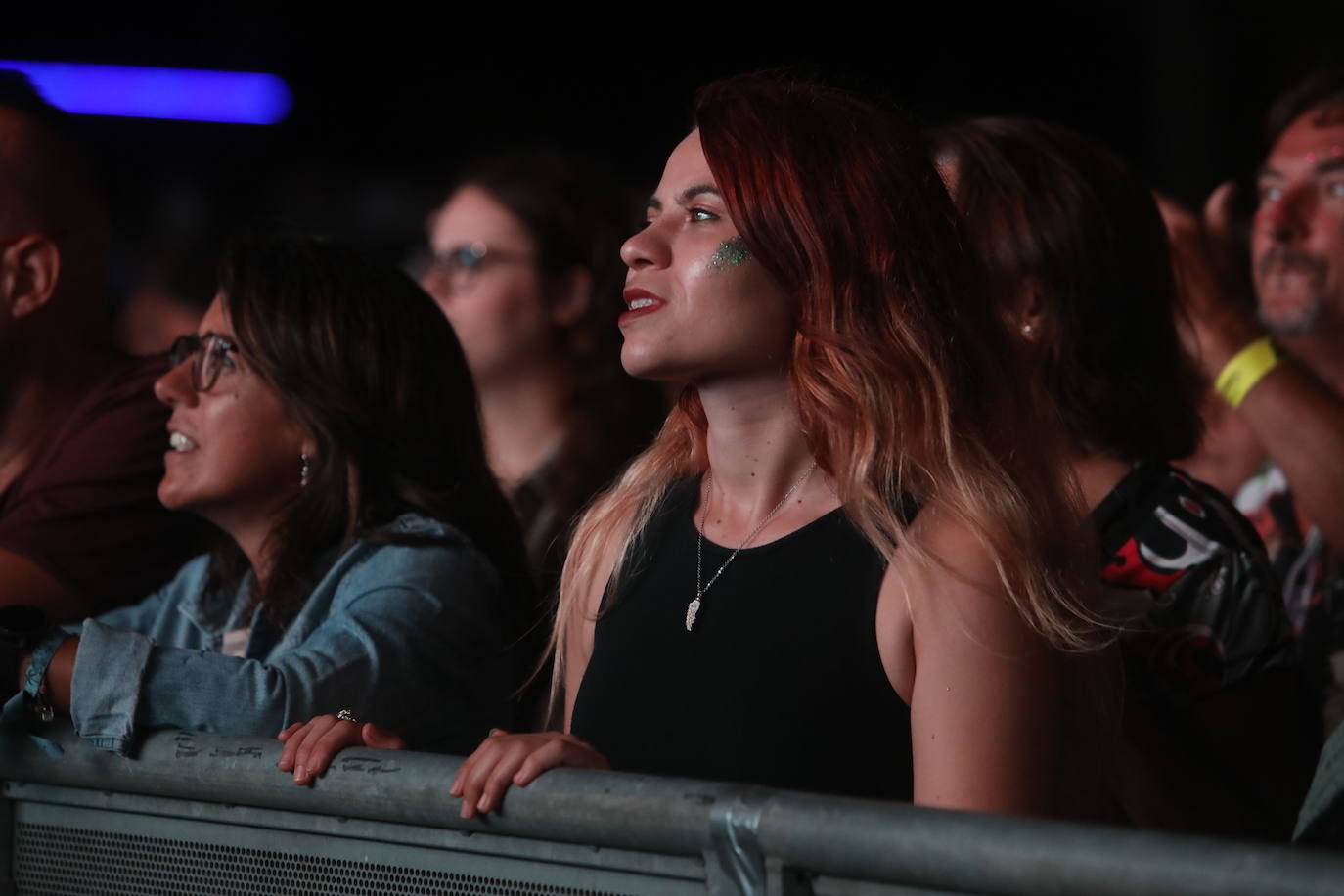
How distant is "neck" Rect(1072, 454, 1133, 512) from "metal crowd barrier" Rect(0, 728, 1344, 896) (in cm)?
127

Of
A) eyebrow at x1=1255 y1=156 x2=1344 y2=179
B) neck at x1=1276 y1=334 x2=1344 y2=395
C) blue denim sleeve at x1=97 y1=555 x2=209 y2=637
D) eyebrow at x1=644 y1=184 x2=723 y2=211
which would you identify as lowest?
neck at x1=1276 y1=334 x2=1344 y2=395

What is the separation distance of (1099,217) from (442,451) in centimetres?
110

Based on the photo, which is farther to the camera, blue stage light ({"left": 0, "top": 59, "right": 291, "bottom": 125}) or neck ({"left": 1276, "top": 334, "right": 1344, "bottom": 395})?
blue stage light ({"left": 0, "top": 59, "right": 291, "bottom": 125})

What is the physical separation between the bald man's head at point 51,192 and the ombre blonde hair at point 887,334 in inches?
58.7

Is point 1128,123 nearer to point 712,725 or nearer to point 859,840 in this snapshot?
point 712,725

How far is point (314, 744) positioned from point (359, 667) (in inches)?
25.7

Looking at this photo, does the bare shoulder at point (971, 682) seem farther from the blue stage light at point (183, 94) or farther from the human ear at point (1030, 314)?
the blue stage light at point (183, 94)

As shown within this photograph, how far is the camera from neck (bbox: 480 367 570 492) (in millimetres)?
3822

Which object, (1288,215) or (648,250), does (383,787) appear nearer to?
(648,250)

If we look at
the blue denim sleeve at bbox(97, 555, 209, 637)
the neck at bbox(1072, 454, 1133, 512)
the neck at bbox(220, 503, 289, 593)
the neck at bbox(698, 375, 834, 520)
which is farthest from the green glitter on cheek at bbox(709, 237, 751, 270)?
the blue denim sleeve at bbox(97, 555, 209, 637)

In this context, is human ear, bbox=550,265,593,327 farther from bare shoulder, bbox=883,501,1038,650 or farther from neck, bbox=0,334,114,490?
bare shoulder, bbox=883,501,1038,650

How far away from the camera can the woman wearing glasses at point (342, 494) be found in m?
2.29

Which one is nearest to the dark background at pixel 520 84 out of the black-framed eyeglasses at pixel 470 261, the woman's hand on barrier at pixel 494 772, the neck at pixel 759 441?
the black-framed eyeglasses at pixel 470 261

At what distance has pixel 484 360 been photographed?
12.9ft
